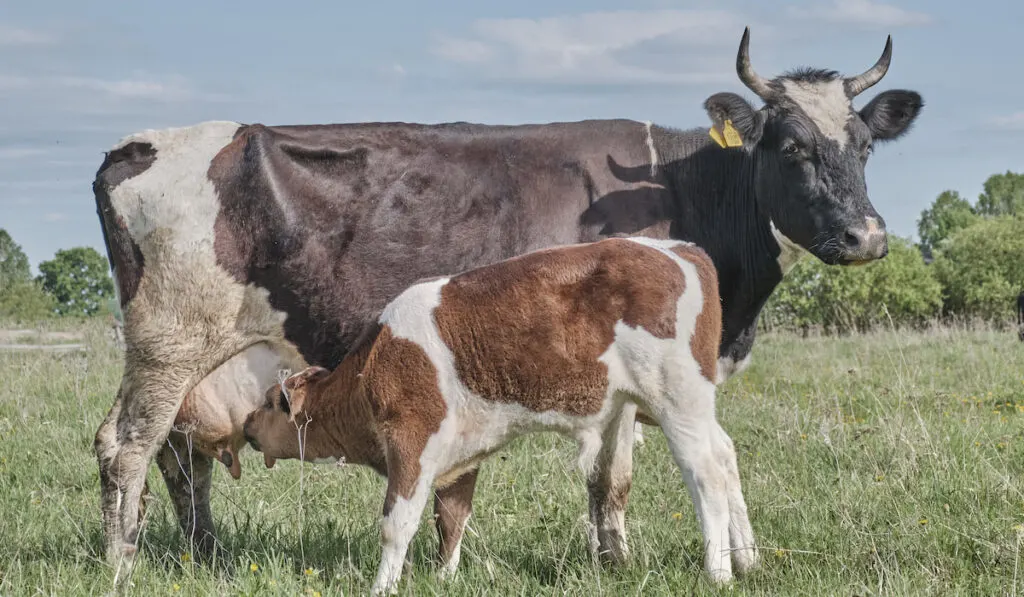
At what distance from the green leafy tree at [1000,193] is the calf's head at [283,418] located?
73216mm

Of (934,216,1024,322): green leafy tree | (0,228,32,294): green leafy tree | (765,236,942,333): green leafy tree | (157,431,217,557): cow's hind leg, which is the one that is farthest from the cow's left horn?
(0,228,32,294): green leafy tree

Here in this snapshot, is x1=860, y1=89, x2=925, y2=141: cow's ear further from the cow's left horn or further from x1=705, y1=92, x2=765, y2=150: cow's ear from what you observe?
x1=705, y1=92, x2=765, y2=150: cow's ear

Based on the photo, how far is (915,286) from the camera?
3034 centimetres

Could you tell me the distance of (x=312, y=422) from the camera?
208 inches

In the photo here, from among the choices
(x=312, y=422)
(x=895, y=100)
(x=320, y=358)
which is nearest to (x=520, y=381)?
(x=312, y=422)

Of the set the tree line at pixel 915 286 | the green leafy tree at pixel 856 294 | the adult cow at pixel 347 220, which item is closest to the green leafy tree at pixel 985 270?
the tree line at pixel 915 286

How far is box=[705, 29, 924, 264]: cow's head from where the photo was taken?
6012mm

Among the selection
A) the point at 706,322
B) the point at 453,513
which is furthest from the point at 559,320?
the point at 453,513

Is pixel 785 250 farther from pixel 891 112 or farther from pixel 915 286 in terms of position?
pixel 915 286

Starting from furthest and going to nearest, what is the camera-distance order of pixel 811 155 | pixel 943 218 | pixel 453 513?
pixel 943 218
pixel 811 155
pixel 453 513

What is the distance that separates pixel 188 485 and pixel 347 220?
1895 millimetres

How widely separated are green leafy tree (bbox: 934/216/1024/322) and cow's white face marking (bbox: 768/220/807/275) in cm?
2725

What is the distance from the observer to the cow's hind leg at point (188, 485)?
6.32m

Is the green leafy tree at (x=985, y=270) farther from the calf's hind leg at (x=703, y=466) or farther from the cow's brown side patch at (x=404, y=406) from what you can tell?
the cow's brown side patch at (x=404, y=406)
